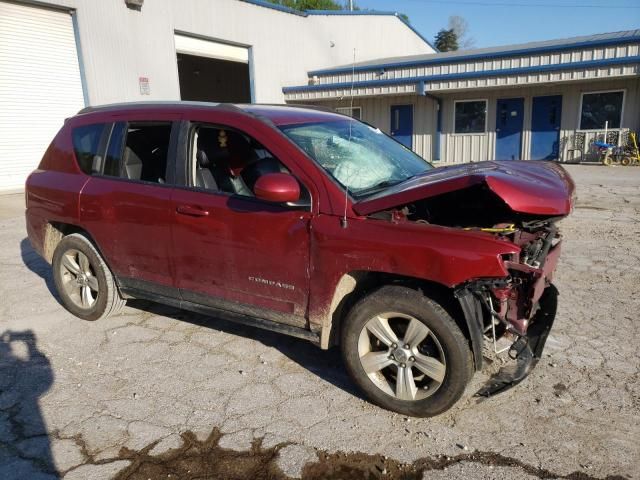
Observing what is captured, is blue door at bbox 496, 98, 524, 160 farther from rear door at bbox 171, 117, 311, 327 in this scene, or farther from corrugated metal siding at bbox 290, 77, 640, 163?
rear door at bbox 171, 117, 311, 327

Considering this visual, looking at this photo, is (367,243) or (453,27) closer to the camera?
(367,243)

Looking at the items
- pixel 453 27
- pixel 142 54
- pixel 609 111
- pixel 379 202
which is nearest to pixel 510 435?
pixel 379 202

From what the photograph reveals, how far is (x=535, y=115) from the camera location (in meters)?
18.0

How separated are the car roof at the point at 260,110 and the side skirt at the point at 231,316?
1380 millimetres

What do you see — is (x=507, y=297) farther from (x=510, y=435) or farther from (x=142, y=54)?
(x=142, y=54)

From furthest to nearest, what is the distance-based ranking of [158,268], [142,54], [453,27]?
1. [453,27]
2. [142,54]
3. [158,268]

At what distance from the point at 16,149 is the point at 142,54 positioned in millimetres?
4594

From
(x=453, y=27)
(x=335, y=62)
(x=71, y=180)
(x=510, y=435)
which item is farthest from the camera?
(x=453, y=27)

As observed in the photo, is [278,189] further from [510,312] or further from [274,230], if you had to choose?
[510,312]

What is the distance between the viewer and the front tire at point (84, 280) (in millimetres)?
4262

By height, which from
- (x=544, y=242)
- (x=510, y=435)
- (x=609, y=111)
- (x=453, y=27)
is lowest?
(x=510, y=435)

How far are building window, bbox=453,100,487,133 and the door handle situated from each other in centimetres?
1757

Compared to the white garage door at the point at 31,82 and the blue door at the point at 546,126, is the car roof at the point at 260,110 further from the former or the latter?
the blue door at the point at 546,126

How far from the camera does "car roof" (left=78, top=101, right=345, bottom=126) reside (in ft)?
11.6
